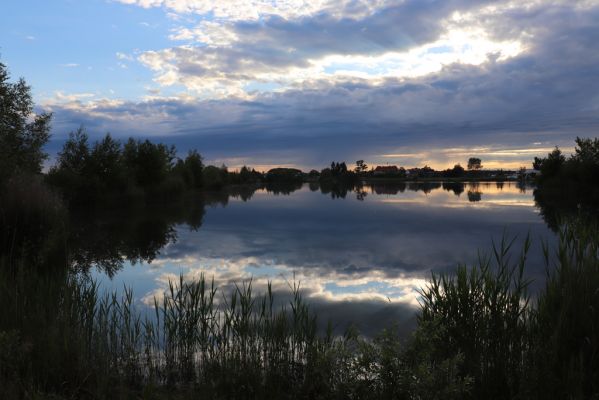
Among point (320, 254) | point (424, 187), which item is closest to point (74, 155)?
point (320, 254)

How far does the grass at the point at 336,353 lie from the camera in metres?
4.48

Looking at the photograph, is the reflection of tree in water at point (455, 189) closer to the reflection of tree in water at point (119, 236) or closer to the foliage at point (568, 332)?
the reflection of tree in water at point (119, 236)

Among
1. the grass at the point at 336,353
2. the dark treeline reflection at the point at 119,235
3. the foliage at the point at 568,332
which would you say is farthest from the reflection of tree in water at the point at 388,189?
the grass at the point at 336,353

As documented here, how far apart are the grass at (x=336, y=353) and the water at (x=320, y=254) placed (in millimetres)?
993

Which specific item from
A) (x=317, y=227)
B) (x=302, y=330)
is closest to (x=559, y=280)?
(x=302, y=330)

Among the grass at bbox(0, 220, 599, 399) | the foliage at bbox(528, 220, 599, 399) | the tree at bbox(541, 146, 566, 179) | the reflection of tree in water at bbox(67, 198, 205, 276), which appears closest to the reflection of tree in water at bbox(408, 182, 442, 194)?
the tree at bbox(541, 146, 566, 179)

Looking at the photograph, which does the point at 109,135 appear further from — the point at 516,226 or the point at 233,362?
the point at 233,362

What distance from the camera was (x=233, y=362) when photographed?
5.57 m

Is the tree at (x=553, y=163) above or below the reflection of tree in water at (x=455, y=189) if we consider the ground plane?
above

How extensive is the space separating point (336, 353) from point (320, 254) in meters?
13.7

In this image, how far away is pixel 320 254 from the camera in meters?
18.3

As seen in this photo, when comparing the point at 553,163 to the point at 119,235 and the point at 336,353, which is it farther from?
the point at 336,353

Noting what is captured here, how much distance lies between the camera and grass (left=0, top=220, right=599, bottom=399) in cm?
448

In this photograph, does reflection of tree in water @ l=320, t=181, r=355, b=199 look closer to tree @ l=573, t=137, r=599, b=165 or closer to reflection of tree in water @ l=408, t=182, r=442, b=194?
reflection of tree in water @ l=408, t=182, r=442, b=194
